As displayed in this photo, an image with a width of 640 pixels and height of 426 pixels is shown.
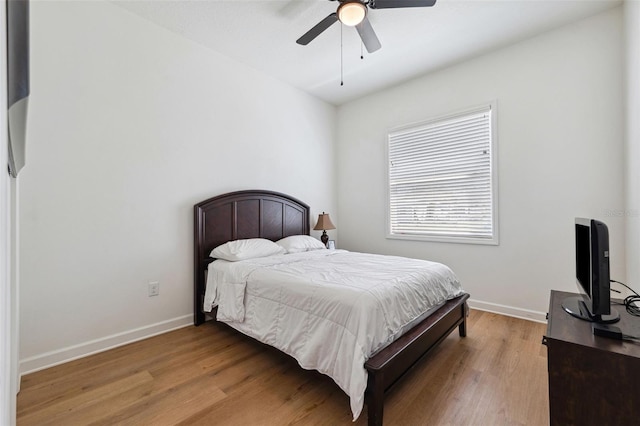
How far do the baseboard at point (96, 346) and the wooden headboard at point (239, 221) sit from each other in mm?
236

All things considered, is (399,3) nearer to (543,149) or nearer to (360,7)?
(360,7)

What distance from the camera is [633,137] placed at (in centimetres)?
210

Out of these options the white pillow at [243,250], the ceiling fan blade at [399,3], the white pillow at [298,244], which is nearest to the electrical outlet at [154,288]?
the white pillow at [243,250]

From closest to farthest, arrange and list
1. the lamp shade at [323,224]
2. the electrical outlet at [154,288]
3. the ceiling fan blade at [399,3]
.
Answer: the ceiling fan blade at [399,3]
the electrical outlet at [154,288]
the lamp shade at [323,224]

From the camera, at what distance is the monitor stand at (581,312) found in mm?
1315

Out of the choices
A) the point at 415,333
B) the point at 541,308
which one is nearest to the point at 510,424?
the point at 415,333

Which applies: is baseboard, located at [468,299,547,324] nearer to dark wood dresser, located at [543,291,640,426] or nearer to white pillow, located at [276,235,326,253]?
dark wood dresser, located at [543,291,640,426]

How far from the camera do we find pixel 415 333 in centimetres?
179

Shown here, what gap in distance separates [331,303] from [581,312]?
51.0 inches

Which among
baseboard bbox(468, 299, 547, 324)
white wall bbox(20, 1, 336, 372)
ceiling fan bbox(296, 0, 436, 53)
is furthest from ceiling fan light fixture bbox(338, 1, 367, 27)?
baseboard bbox(468, 299, 547, 324)

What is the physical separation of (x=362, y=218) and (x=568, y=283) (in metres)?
2.42

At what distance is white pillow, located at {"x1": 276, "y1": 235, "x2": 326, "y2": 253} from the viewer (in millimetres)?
3253

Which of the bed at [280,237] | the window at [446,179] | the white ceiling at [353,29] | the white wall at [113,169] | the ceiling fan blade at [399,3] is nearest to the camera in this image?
the bed at [280,237]

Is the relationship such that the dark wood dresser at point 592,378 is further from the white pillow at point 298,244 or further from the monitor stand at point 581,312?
the white pillow at point 298,244
